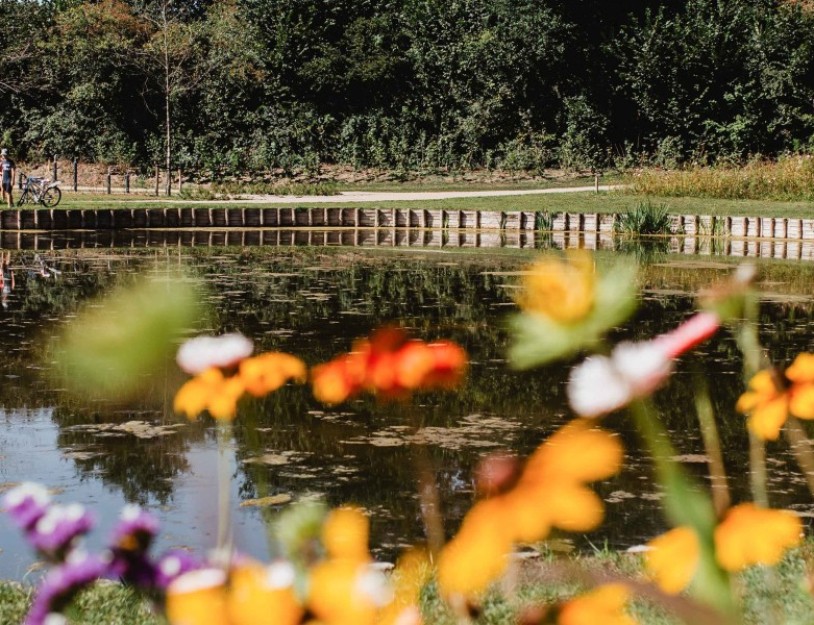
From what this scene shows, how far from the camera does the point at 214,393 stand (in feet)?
3.72

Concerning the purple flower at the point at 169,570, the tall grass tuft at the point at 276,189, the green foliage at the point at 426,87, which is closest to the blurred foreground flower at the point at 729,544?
the purple flower at the point at 169,570

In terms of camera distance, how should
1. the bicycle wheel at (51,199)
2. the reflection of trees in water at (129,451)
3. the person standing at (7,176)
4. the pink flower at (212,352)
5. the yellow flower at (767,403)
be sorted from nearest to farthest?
the pink flower at (212,352)
the yellow flower at (767,403)
the reflection of trees in water at (129,451)
the person standing at (7,176)
the bicycle wheel at (51,199)

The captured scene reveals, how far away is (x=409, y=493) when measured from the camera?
5.38 m

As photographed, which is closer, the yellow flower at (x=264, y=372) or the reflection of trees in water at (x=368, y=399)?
the yellow flower at (x=264, y=372)

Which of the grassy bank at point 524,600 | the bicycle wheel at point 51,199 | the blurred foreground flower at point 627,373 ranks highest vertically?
the blurred foreground flower at point 627,373

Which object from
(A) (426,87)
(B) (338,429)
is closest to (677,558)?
(B) (338,429)

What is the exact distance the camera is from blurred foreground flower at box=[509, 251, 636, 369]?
30.2 inches

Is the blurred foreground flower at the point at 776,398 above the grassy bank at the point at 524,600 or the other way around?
above

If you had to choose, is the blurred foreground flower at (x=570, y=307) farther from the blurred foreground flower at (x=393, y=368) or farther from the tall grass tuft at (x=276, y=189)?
the tall grass tuft at (x=276, y=189)

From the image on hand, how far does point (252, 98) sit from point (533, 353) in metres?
33.2

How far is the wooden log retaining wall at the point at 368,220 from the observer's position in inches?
774

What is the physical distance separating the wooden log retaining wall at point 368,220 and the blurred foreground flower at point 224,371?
1898cm

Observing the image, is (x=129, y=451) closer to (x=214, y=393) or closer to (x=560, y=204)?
(x=214, y=393)

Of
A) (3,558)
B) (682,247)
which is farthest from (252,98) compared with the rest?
(3,558)
